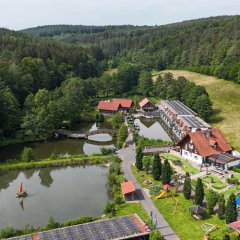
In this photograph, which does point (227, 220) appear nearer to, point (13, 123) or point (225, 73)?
point (13, 123)

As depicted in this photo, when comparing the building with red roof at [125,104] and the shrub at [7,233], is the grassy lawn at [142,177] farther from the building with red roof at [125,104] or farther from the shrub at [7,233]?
the building with red roof at [125,104]

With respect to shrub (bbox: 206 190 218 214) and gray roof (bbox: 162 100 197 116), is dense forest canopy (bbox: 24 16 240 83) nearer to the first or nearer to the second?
gray roof (bbox: 162 100 197 116)

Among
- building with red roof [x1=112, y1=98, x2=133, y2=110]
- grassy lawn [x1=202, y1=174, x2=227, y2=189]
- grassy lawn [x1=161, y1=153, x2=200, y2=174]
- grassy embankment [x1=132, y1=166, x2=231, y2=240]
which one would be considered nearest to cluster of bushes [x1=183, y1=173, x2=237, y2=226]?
grassy embankment [x1=132, y1=166, x2=231, y2=240]

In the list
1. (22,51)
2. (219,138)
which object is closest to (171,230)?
(219,138)

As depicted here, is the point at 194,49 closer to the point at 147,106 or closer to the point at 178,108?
the point at 147,106

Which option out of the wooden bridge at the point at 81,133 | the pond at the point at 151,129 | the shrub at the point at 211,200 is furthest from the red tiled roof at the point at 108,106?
the shrub at the point at 211,200

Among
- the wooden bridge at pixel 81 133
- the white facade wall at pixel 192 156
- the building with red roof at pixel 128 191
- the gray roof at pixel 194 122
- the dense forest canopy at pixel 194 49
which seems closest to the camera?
the building with red roof at pixel 128 191

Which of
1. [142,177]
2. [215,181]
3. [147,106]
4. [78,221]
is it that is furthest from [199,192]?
[147,106]
